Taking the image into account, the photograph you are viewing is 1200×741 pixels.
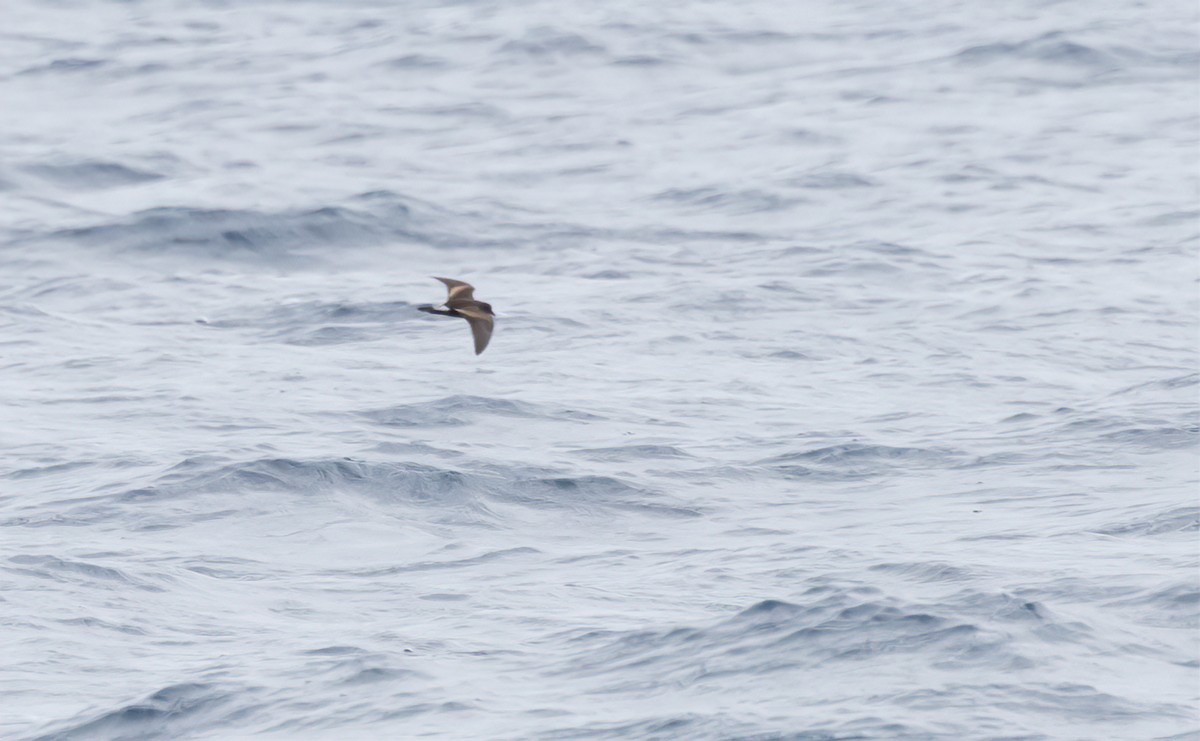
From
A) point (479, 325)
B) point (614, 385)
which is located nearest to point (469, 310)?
point (479, 325)

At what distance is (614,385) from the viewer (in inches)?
631

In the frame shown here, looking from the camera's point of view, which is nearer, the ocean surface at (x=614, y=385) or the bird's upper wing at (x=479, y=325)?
the ocean surface at (x=614, y=385)

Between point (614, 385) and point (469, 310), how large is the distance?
13.2 ft

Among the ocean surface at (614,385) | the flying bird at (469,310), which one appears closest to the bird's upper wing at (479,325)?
the flying bird at (469,310)

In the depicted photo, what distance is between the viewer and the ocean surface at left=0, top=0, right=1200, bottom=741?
10617mm

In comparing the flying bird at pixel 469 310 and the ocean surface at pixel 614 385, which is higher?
the flying bird at pixel 469 310

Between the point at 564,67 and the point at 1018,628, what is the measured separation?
17.4 metres

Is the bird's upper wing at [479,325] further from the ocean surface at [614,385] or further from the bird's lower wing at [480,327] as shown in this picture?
the ocean surface at [614,385]

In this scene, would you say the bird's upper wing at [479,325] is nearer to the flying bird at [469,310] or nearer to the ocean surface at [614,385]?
the flying bird at [469,310]

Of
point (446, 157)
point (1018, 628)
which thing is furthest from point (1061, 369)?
point (446, 157)

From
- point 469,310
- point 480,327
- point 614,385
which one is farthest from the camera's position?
point 614,385

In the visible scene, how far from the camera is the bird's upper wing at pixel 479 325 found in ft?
37.8

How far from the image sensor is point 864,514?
13242 mm

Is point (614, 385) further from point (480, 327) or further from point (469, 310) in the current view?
point (480, 327)
